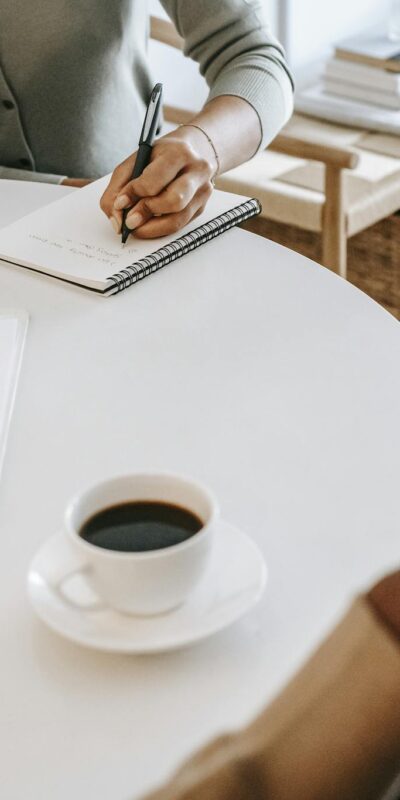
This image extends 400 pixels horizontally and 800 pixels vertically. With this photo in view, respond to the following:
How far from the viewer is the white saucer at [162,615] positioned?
20.3 inches

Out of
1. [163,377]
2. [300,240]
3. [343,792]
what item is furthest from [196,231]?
[300,240]

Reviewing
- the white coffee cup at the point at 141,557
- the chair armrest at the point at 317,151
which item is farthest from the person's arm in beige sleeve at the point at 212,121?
the white coffee cup at the point at 141,557

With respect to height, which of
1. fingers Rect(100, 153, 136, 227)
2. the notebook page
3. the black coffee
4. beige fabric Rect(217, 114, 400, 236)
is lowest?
beige fabric Rect(217, 114, 400, 236)

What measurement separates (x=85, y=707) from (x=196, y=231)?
603 millimetres

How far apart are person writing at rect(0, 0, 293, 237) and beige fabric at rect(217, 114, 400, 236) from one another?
461mm

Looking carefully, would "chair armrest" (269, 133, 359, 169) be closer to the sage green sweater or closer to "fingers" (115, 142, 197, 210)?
the sage green sweater

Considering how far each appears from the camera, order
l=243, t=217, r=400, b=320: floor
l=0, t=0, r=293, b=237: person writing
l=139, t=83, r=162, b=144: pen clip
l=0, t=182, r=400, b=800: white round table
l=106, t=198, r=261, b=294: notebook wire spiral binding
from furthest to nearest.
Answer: l=243, t=217, r=400, b=320: floor
l=0, t=0, r=293, b=237: person writing
l=139, t=83, r=162, b=144: pen clip
l=106, t=198, r=261, b=294: notebook wire spiral binding
l=0, t=182, r=400, b=800: white round table

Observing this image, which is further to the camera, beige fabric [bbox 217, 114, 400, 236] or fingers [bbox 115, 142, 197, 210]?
beige fabric [bbox 217, 114, 400, 236]

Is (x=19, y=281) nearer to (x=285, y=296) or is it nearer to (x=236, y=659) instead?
(x=285, y=296)

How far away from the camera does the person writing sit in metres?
1.26

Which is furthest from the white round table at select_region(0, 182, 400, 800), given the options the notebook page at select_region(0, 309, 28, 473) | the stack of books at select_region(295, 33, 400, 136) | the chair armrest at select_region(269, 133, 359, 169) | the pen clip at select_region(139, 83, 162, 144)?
the stack of books at select_region(295, 33, 400, 136)

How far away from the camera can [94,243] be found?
1.01 metres

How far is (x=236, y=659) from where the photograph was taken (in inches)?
20.8

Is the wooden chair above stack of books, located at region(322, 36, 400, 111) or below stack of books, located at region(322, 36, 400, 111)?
below
